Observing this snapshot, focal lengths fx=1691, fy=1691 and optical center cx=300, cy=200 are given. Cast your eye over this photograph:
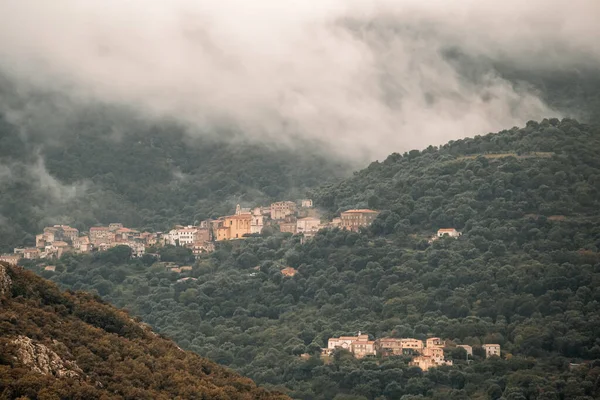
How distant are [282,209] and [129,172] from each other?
23.1 meters

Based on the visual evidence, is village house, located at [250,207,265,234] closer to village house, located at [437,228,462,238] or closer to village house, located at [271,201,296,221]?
village house, located at [271,201,296,221]

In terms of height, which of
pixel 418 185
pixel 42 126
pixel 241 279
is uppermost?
pixel 42 126

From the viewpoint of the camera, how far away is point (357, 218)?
10119 centimetres

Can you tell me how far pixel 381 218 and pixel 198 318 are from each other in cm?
1431

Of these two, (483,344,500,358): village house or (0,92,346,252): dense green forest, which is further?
(0,92,346,252): dense green forest

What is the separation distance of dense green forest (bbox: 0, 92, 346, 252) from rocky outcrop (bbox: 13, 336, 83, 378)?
69.9 metres

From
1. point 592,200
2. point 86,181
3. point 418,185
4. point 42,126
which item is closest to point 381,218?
point 418,185

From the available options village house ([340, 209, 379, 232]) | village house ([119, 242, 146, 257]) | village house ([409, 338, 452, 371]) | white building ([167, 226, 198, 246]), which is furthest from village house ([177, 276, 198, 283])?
village house ([409, 338, 452, 371])

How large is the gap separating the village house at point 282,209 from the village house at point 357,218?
1035 cm

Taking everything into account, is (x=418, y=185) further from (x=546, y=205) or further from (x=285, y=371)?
(x=285, y=371)

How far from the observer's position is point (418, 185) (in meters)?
104

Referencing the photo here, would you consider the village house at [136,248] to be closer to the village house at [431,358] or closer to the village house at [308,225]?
the village house at [308,225]

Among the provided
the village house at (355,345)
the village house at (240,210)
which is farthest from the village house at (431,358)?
the village house at (240,210)

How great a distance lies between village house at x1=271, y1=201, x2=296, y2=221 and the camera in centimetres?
11193
